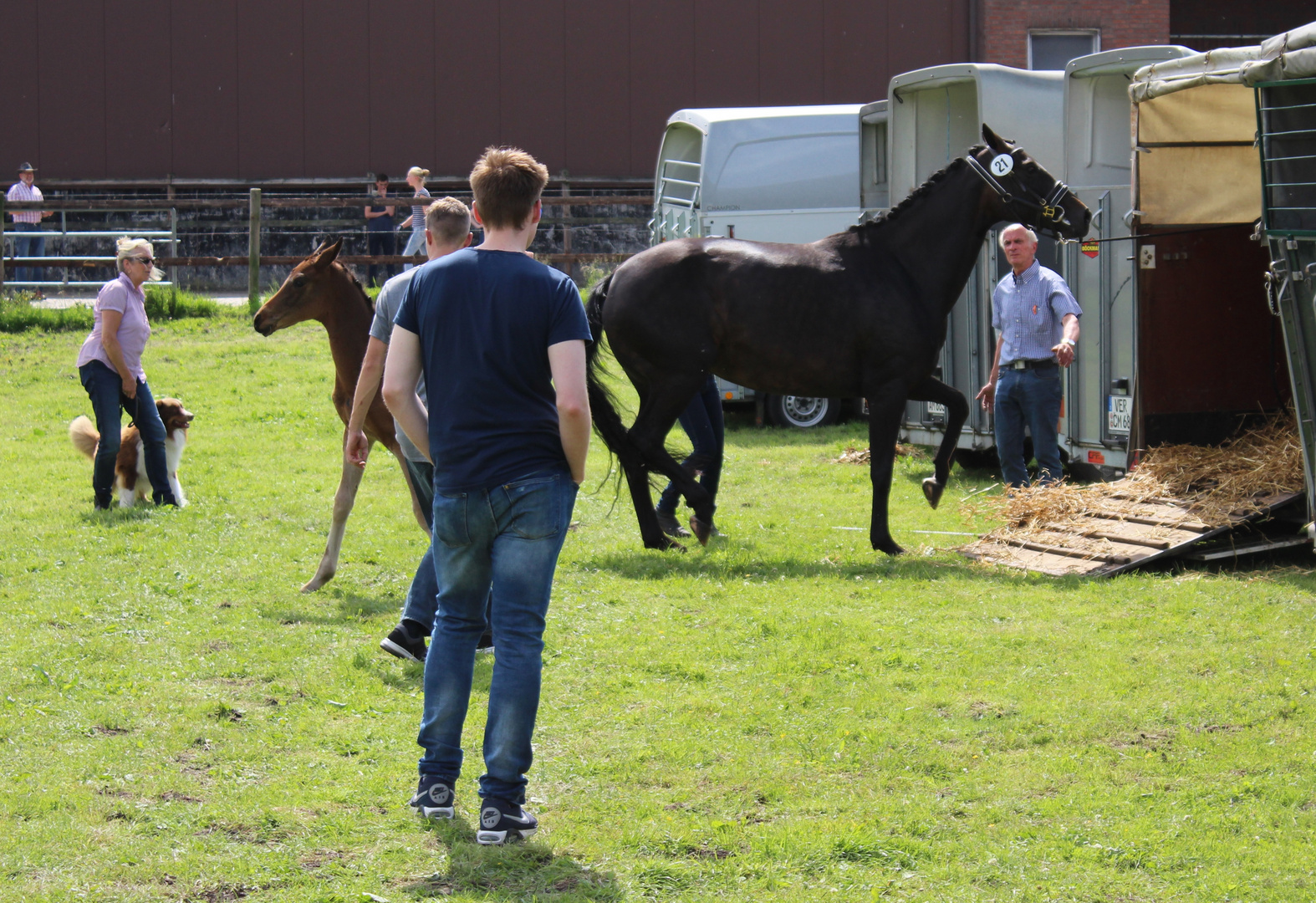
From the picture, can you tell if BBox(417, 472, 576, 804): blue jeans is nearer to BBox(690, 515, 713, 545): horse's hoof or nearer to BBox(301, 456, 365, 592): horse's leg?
BBox(301, 456, 365, 592): horse's leg

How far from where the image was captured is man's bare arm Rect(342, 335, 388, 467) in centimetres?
539

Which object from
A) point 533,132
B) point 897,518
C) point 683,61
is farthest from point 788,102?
point 897,518

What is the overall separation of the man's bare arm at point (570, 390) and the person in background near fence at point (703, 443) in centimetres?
503

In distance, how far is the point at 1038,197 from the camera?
27.3 feet

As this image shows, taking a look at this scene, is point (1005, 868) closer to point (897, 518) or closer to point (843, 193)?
point (897, 518)

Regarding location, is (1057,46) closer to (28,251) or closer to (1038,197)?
(28,251)

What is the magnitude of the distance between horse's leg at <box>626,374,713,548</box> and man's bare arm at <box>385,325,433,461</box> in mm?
4293

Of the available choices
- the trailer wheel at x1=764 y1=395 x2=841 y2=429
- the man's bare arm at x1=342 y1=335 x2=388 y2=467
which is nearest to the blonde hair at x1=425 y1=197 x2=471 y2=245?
the man's bare arm at x1=342 y1=335 x2=388 y2=467

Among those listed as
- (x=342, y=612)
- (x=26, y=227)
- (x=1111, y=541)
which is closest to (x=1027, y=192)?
(x=1111, y=541)

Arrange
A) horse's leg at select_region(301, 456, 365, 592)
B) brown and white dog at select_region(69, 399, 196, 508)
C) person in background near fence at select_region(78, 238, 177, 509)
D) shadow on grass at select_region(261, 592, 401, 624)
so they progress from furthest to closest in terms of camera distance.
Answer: brown and white dog at select_region(69, 399, 196, 508), person in background near fence at select_region(78, 238, 177, 509), horse's leg at select_region(301, 456, 365, 592), shadow on grass at select_region(261, 592, 401, 624)

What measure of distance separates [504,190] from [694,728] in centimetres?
220

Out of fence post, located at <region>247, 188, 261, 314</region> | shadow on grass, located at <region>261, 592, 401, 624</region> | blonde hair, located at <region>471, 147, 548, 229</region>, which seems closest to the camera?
blonde hair, located at <region>471, 147, 548, 229</region>

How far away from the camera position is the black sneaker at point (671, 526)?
9.09 m

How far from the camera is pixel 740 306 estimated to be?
27.5ft
